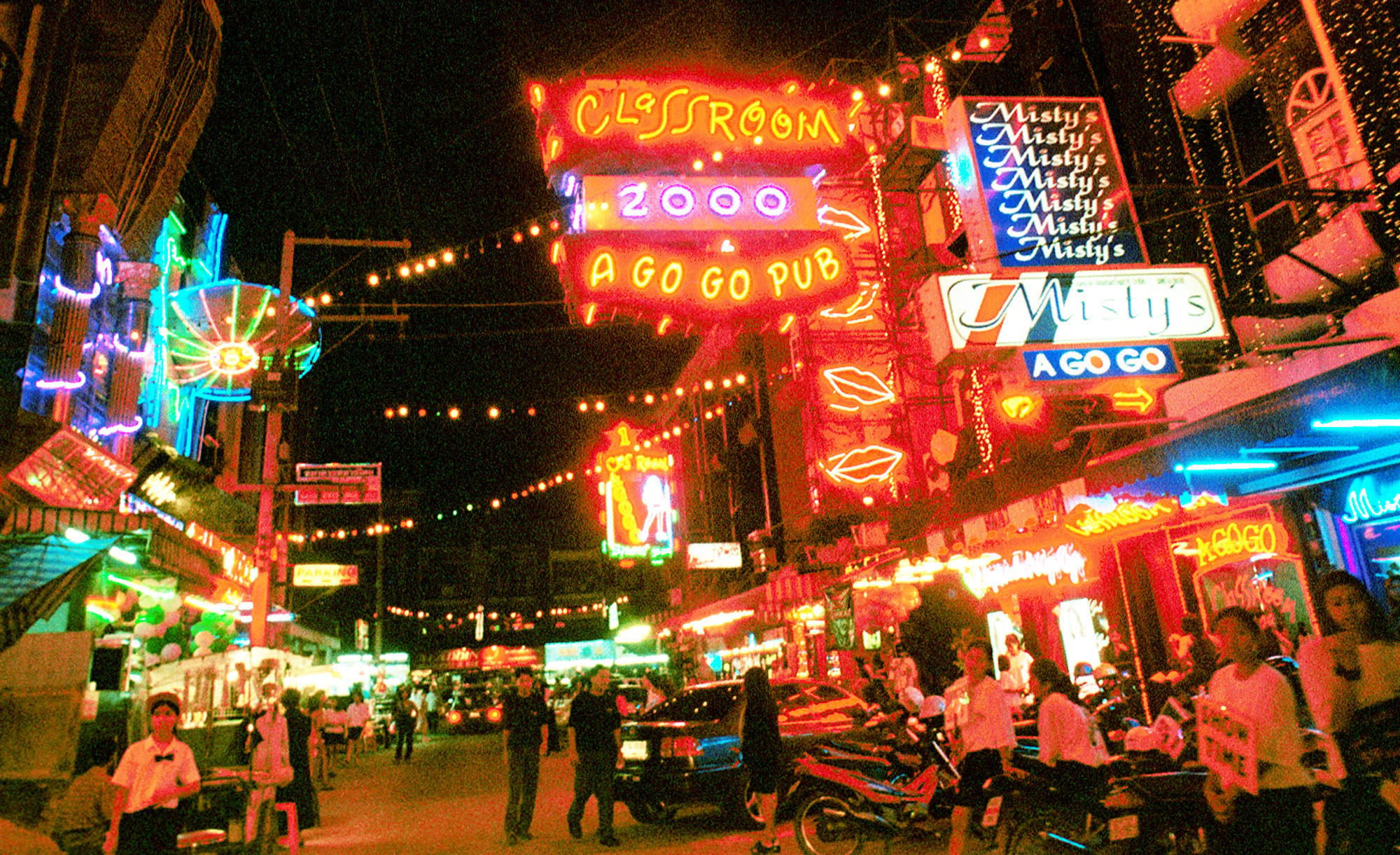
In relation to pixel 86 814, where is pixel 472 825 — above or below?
below

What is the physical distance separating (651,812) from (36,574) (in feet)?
24.5

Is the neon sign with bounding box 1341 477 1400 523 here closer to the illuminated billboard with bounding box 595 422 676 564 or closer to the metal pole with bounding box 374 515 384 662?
the illuminated billboard with bounding box 595 422 676 564

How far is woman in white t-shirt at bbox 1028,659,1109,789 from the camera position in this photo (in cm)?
649

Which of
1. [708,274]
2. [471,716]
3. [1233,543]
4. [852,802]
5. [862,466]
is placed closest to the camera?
[852,802]

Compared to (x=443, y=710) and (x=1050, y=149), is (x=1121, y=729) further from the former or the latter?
(x=443, y=710)

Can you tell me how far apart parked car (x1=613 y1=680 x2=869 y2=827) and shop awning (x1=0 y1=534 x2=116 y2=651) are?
623 cm

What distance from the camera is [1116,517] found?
34.2ft

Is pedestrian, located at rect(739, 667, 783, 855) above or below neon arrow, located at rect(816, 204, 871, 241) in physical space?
below

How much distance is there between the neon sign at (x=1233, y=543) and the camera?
9812 millimetres

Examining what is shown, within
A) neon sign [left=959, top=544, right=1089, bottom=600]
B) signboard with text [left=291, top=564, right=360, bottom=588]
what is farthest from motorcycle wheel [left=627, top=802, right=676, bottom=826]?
signboard with text [left=291, top=564, right=360, bottom=588]

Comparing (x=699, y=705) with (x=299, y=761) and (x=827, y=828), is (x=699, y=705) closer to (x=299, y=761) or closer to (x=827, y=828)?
(x=827, y=828)

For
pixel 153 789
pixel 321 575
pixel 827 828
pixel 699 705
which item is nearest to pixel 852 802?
pixel 827 828

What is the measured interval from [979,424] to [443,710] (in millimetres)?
34147

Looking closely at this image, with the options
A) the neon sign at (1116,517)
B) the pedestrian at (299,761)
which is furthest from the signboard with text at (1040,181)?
the pedestrian at (299,761)
